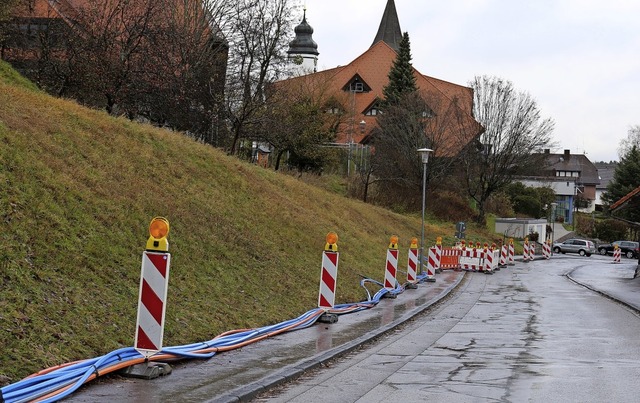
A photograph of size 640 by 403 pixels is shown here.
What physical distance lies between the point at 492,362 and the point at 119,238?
599cm

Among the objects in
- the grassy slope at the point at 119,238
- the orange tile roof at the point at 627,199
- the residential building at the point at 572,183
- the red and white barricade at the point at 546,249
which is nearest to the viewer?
the grassy slope at the point at 119,238

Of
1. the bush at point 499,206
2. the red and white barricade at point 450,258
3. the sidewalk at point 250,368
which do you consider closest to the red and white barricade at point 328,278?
the sidewalk at point 250,368

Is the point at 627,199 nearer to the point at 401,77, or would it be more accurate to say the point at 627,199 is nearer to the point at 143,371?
the point at 401,77

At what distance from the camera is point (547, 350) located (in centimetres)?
1307

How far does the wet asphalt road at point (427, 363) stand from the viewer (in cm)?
885

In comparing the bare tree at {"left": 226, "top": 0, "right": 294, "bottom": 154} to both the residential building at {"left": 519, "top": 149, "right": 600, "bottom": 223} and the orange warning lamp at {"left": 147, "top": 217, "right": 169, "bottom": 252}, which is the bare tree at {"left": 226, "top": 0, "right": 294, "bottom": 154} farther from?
the residential building at {"left": 519, "top": 149, "right": 600, "bottom": 223}

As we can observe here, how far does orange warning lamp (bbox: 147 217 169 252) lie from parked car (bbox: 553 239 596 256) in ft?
251

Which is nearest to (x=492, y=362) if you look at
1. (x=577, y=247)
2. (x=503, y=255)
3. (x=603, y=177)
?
(x=503, y=255)

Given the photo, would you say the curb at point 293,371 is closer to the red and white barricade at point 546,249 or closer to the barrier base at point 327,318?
the barrier base at point 327,318

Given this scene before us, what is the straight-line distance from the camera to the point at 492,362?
38.2 feet

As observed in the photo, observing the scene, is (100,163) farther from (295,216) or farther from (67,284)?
(295,216)

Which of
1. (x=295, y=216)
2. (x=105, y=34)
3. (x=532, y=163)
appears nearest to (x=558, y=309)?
(x=295, y=216)

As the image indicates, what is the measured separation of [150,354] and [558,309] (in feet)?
47.9

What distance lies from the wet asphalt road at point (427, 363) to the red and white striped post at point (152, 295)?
0.39 m
